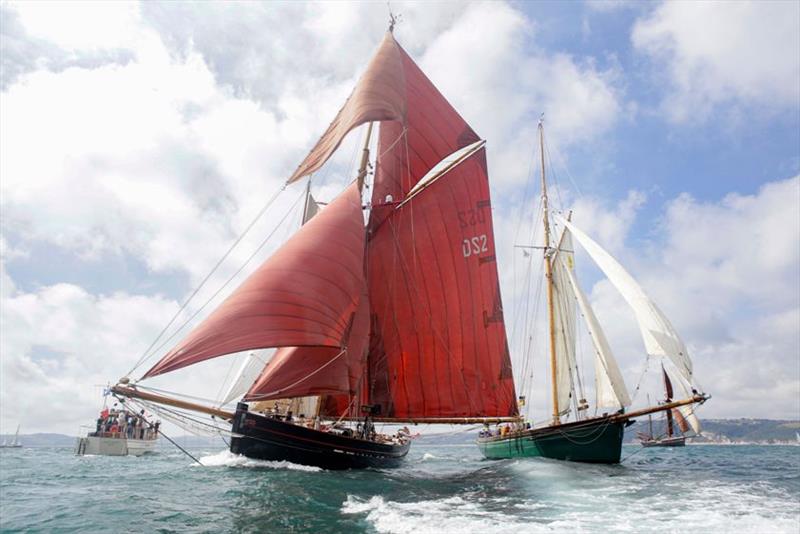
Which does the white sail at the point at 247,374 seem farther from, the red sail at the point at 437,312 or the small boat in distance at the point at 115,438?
the small boat in distance at the point at 115,438

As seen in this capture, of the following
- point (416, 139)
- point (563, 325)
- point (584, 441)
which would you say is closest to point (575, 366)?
point (563, 325)

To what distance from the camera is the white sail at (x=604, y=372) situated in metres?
25.4

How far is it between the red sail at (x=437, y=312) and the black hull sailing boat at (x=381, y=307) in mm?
56

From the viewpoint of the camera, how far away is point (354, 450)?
63.5 ft

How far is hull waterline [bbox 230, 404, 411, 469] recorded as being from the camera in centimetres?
1741

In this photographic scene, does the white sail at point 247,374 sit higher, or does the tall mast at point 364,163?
the tall mast at point 364,163

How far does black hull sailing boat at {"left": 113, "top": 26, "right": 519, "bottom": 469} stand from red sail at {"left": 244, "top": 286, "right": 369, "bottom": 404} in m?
0.04

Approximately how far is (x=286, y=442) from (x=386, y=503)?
6740 mm

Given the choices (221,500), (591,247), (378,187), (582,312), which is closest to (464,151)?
(378,187)

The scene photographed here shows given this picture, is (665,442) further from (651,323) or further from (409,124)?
(409,124)

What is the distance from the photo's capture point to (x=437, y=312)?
23.7m

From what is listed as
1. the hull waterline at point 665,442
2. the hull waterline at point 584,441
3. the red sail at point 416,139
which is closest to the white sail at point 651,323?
the hull waterline at point 584,441

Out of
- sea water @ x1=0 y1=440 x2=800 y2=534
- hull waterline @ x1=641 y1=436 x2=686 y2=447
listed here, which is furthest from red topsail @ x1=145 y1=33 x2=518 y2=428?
hull waterline @ x1=641 y1=436 x2=686 y2=447

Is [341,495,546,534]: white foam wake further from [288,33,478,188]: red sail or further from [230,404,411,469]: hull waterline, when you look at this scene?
[288,33,478,188]: red sail
